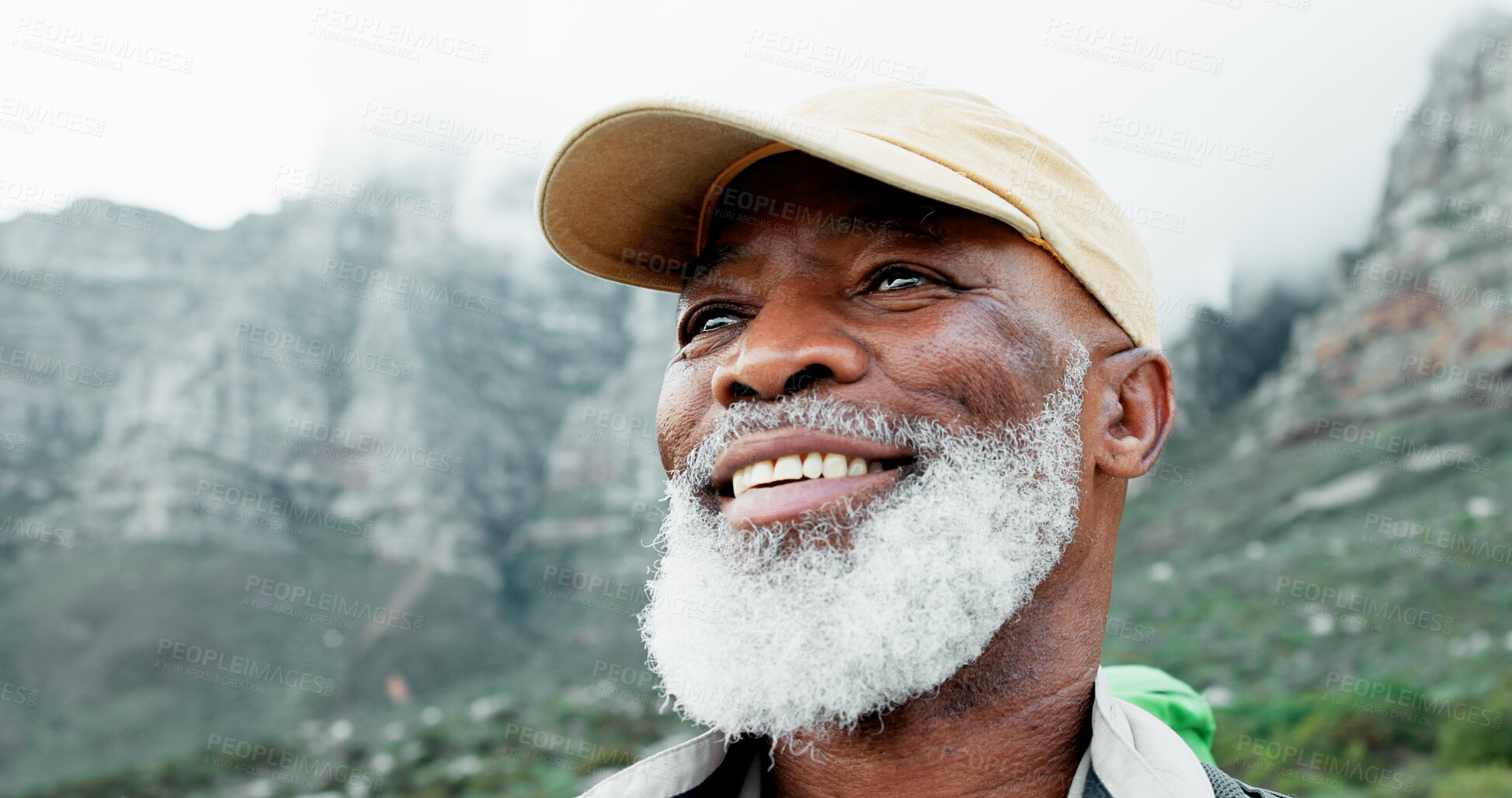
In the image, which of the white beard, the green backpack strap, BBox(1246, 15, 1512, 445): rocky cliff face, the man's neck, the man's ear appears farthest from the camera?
BBox(1246, 15, 1512, 445): rocky cliff face

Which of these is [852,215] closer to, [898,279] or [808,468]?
[898,279]

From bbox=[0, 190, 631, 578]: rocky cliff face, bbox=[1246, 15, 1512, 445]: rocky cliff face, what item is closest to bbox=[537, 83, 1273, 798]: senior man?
bbox=[1246, 15, 1512, 445]: rocky cliff face

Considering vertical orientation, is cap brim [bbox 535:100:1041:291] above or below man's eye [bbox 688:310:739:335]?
above

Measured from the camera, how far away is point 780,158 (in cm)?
216

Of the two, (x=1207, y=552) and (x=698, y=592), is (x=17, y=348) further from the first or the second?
(x=698, y=592)

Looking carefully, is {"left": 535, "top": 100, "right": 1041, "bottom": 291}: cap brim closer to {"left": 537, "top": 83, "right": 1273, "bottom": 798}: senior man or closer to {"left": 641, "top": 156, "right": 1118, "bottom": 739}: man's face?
{"left": 537, "top": 83, "right": 1273, "bottom": 798}: senior man

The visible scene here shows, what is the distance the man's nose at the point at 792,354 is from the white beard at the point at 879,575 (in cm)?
5

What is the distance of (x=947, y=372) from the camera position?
74.0 inches

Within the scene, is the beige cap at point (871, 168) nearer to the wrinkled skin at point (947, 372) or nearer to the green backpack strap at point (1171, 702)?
the wrinkled skin at point (947, 372)

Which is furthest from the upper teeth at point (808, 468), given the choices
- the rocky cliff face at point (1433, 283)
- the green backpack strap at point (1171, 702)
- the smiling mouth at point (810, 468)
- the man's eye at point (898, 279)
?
the rocky cliff face at point (1433, 283)

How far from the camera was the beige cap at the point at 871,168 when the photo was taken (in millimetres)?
1853

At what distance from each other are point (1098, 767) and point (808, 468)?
778mm

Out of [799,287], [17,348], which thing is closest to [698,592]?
[799,287]

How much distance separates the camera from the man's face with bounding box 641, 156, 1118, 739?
5.96ft
